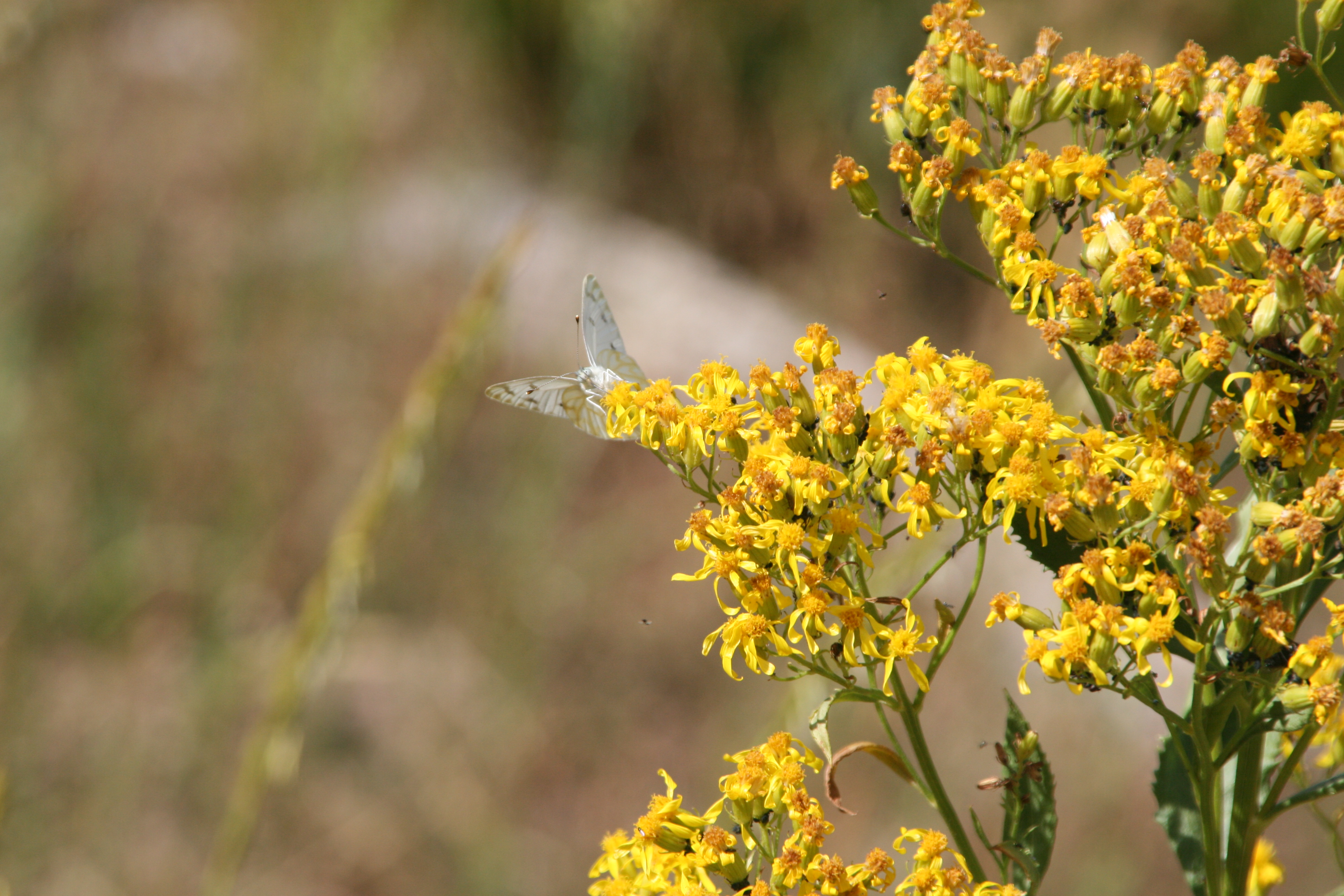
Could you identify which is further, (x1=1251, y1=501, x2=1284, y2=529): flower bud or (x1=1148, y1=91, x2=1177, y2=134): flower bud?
(x1=1148, y1=91, x2=1177, y2=134): flower bud

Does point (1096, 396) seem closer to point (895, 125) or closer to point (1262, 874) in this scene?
point (895, 125)

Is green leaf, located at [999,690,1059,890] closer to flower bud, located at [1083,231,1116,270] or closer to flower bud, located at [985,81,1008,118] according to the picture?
flower bud, located at [1083,231,1116,270]

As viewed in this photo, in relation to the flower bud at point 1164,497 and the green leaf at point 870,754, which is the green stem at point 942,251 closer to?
the flower bud at point 1164,497

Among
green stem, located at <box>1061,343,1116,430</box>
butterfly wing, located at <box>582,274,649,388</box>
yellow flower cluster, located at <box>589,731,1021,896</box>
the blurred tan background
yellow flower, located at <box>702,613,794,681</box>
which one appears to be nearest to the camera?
yellow flower cluster, located at <box>589,731,1021,896</box>

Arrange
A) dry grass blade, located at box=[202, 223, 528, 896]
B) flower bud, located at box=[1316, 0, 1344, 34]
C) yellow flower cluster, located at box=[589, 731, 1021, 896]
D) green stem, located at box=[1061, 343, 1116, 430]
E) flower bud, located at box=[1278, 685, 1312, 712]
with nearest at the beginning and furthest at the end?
flower bud, located at box=[1278, 685, 1312, 712] → yellow flower cluster, located at box=[589, 731, 1021, 896] → green stem, located at box=[1061, 343, 1116, 430] → flower bud, located at box=[1316, 0, 1344, 34] → dry grass blade, located at box=[202, 223, 528, 896]

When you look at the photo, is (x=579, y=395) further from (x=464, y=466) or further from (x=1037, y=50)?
(x=464, y=466)

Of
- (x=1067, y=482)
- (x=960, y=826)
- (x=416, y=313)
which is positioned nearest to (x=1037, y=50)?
(x=1067, y=482)

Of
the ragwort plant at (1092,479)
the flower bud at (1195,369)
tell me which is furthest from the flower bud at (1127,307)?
the flower bud at (1195,369)

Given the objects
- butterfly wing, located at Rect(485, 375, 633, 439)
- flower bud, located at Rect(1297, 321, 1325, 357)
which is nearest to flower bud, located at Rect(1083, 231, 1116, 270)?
flower bud, located at Rect(1297, 321, 1325, 357)
